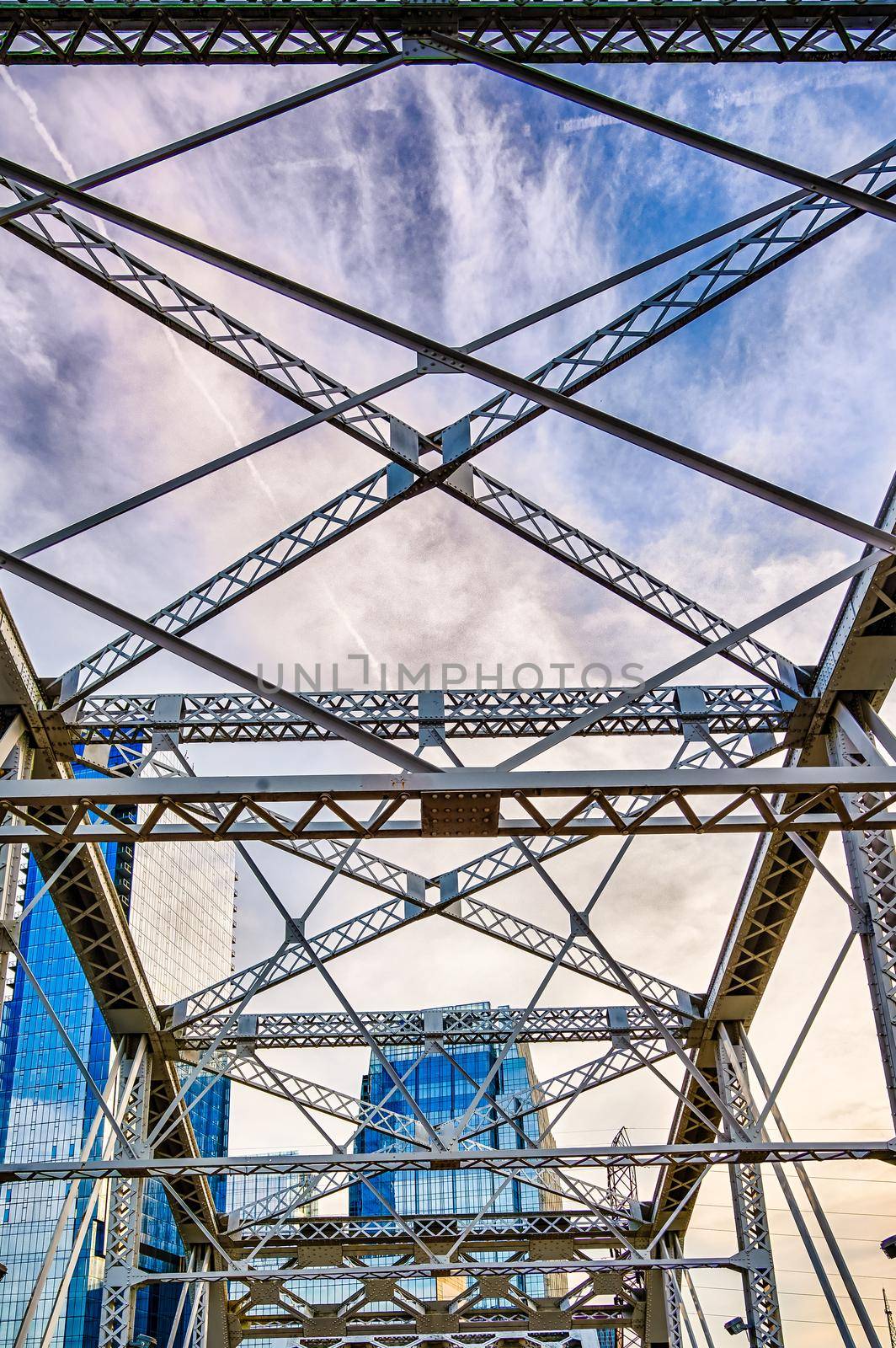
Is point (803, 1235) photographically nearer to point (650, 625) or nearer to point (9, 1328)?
point (650, 625)

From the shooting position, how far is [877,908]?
19656 mm

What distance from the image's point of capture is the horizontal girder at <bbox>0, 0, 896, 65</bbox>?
1240 cm

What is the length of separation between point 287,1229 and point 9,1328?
54.5m

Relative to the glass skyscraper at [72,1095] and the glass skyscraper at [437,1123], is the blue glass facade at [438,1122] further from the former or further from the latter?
the glass skyscraper at [72,1095]

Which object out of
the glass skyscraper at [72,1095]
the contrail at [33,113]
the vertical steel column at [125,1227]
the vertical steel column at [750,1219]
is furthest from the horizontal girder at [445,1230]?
the glass skyscraper at [72,1095]

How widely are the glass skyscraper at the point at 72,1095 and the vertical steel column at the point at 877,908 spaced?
55713 mm

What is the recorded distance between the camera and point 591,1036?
27.8m

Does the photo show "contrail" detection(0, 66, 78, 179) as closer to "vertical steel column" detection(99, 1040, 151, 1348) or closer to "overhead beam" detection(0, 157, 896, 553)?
"overhead beam" detection(0, 157, 896, 553)

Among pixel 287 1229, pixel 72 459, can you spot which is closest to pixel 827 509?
pixel 72 459

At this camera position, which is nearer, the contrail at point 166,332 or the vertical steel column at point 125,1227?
the contrail at point 166,332

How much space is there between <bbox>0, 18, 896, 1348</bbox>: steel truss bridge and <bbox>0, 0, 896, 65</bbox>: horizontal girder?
4 cm

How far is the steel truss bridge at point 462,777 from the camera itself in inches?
494

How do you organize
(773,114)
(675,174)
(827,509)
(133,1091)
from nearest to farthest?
(827,509), (773,114), (675,174), (133,1091)

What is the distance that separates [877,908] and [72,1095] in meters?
73.0
